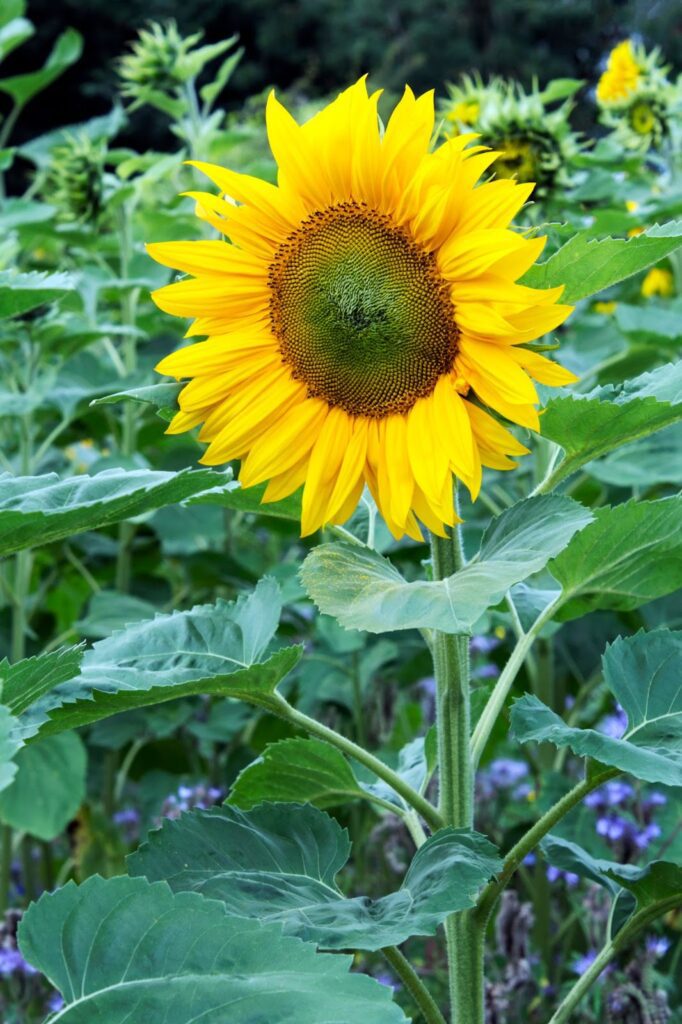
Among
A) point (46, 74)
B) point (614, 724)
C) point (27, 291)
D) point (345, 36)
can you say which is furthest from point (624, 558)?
point (345, 36)

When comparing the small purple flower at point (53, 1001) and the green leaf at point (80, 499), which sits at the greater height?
the green leaf at point (80, 499)

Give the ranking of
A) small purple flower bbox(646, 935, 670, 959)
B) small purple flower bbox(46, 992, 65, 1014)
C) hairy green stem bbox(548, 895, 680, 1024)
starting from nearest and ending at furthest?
1. hairy green stem bbox(548, 895, 680, 1024)
2. small purple flower bbox(646, 935, 670, 959)
3. small purple flower bbox(46, 992, 65, 1014)

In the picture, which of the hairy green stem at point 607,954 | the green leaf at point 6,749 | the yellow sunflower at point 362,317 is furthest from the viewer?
the hairy green stem at point 607,954

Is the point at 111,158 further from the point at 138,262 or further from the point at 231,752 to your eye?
the point at 231,752

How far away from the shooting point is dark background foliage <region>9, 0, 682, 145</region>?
14.4 m

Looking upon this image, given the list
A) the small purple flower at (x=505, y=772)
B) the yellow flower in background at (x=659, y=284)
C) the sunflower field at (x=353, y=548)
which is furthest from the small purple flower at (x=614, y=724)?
the yellow flower in background at (x=659, y=284)

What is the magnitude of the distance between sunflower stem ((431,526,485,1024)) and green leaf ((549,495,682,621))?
0.09m

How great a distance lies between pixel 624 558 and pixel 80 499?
1.25 ft

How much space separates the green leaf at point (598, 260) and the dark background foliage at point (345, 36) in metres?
13.7

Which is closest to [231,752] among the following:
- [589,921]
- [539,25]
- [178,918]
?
[589,921]

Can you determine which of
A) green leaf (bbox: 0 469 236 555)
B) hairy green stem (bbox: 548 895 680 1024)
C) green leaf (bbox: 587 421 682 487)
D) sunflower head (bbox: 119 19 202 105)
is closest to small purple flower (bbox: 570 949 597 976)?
green leaf (bbox: 587 421 682 487)

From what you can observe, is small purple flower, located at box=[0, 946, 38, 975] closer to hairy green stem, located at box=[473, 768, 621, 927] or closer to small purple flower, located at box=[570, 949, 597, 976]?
small purple flower, located at box=[570, 949, 597, 976]

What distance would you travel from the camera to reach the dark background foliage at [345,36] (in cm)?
1441

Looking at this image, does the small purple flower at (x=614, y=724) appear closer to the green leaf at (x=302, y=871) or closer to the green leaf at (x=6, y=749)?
the green leaf at (x=302, y=871)
